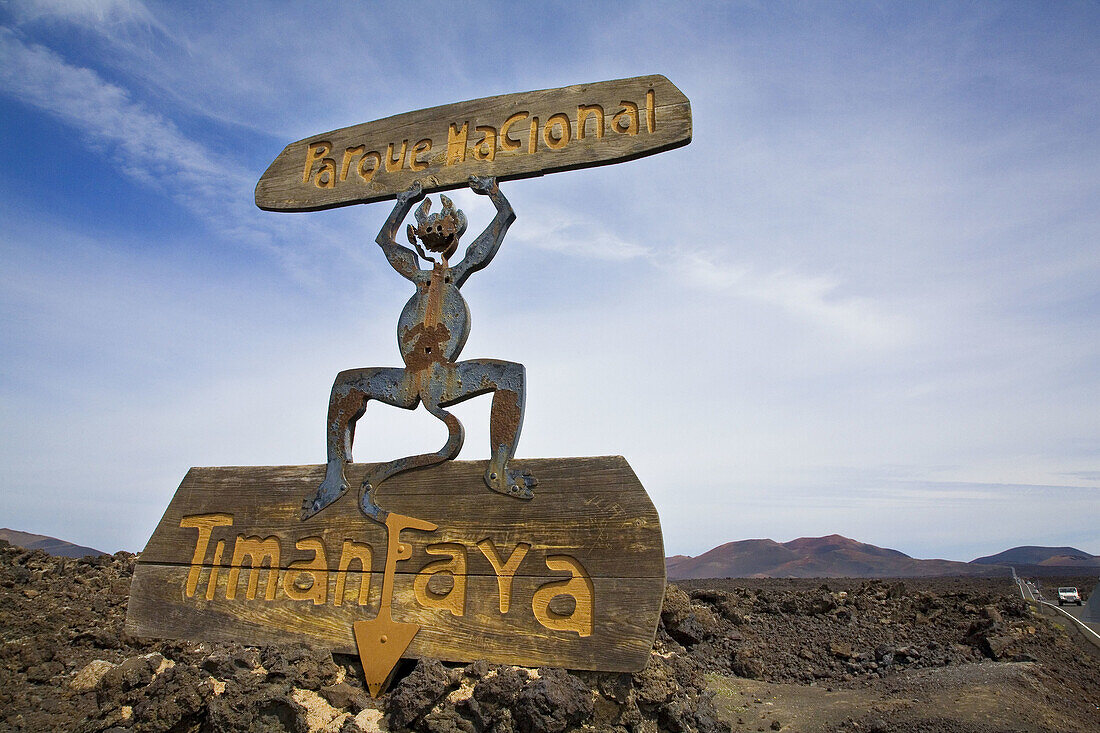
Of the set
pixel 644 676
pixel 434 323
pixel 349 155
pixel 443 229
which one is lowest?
pixel 644 676

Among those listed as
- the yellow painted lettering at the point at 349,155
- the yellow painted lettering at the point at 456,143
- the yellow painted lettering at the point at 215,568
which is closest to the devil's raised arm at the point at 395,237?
the yellow painted lettering at the point at 456,143

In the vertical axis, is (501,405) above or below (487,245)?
below

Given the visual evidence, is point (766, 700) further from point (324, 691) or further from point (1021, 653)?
point (324, 691)

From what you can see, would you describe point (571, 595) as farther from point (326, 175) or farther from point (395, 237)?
point (326, 175)

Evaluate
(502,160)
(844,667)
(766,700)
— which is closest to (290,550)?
(502,160)

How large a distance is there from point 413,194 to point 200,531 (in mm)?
2210

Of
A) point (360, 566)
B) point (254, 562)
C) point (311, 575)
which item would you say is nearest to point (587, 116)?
point (360, 566)

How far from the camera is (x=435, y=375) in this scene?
3264 millimetres

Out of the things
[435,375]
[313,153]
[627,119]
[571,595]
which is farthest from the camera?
[313,153]

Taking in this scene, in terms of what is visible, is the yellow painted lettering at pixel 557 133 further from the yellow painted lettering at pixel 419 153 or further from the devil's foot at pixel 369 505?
the devil's foot at pixel 369 505

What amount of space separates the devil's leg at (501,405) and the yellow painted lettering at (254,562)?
3.81 feet

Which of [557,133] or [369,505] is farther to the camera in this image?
[557,133]

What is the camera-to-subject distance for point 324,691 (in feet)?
8.96

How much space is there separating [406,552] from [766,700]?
4.04m
